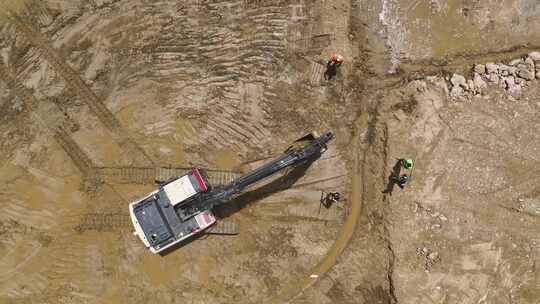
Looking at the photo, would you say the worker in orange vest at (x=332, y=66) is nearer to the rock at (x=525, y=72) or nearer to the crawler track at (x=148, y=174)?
the crawler track at (x=148, y=174)

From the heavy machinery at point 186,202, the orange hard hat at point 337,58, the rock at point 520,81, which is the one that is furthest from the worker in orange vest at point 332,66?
the rock at point 520,81

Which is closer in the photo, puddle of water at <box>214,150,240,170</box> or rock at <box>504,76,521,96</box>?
rock at <box>504,76,521,96</box>

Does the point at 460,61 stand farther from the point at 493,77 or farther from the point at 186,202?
the point at 186,202

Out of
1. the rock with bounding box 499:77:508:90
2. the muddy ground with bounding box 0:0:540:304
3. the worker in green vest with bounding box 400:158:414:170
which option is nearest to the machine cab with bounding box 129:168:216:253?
the muddy ground with bounding box 0:0:540:304

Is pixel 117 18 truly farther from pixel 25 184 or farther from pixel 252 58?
pixel 25 184

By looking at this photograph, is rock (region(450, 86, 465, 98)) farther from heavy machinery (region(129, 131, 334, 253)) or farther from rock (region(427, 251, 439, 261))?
rock (region(427, 251, 439, 261))

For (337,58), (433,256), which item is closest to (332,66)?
(337,58)
